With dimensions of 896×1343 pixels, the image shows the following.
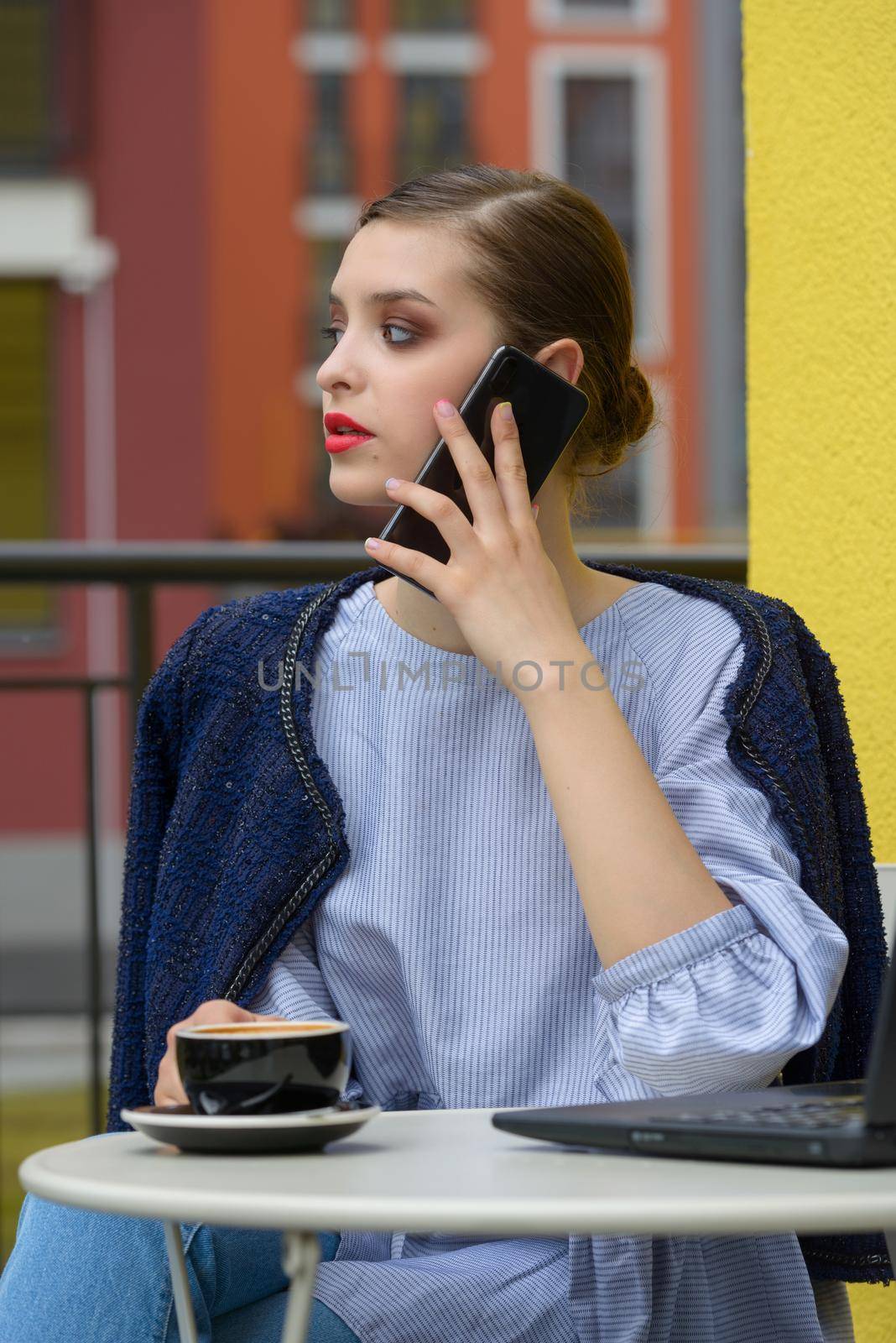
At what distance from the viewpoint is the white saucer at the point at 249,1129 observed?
90 cm

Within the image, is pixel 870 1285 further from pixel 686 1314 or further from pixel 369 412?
pixel 369 412

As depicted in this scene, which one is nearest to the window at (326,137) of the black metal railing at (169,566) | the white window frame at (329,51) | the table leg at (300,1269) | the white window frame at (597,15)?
the white window frame at (329,51)

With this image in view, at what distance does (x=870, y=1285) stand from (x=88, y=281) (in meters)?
8.36

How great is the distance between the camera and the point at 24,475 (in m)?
9.45

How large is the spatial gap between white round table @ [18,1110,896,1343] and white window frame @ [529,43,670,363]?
408 inches

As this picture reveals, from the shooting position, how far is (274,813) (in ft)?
4.65

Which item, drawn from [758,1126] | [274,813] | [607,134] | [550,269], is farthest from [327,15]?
[758,1126]

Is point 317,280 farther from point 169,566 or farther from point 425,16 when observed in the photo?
point 169,566

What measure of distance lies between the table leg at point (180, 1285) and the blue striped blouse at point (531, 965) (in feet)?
0.48

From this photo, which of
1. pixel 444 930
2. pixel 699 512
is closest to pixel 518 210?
pixel 444 930

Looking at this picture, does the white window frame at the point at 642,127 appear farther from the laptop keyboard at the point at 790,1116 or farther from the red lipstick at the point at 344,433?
the laptop keyboard at the point at 790,1116

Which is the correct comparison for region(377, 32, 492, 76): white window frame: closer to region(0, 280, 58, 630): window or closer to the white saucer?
region(0, 280, 58, 630): window

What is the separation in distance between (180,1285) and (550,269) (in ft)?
2.93

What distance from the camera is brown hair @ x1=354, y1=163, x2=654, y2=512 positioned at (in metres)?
1.46
